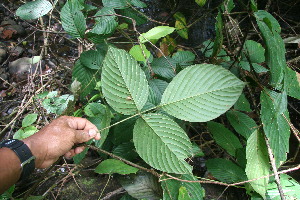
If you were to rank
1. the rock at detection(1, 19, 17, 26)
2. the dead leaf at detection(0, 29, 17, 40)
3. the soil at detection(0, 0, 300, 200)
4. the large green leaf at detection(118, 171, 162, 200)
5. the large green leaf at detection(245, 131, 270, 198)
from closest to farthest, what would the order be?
the large green leaf at detection(245, 131, 270, 198) → the large green leaf at detection(118, 171, 162, 200) → the soil at detection(0, 0, 300, 200) → the dead leaf at detection(0, 29, 17, 40) → the rock at detection(1, 19, 17, 26)

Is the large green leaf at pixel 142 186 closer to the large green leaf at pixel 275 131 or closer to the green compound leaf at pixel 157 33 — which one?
the large green leaf at pixel 275 131

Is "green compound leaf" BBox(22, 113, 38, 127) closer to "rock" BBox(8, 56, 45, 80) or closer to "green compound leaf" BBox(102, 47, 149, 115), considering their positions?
"rock" BBox(8, 56, 45, 80)

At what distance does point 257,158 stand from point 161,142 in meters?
0.41

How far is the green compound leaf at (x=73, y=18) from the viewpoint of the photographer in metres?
1.23

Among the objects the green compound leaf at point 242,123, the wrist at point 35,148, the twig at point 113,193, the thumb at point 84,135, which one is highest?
the thumb at point 84,135

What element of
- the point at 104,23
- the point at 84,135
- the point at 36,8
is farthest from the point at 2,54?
the point at 84,135

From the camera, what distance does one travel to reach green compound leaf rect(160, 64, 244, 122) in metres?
0.81

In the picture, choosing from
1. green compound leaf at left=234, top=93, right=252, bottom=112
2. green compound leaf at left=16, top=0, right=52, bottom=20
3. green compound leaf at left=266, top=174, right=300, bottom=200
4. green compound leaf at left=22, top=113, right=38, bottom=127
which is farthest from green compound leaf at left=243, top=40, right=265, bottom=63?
green compound leaf at left=22, top=113, right=38, bottom=127

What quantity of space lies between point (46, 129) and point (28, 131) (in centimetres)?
79

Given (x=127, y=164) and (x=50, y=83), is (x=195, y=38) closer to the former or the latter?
(x=50, y=83)

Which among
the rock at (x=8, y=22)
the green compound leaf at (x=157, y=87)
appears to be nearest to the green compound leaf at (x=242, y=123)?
the green compound leaf at (x=157, y=87)

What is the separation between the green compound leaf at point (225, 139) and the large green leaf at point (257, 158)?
307 mm

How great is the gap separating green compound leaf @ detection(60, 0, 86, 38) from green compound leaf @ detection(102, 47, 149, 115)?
50 cm

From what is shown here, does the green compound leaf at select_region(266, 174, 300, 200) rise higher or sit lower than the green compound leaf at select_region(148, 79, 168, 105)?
lower
